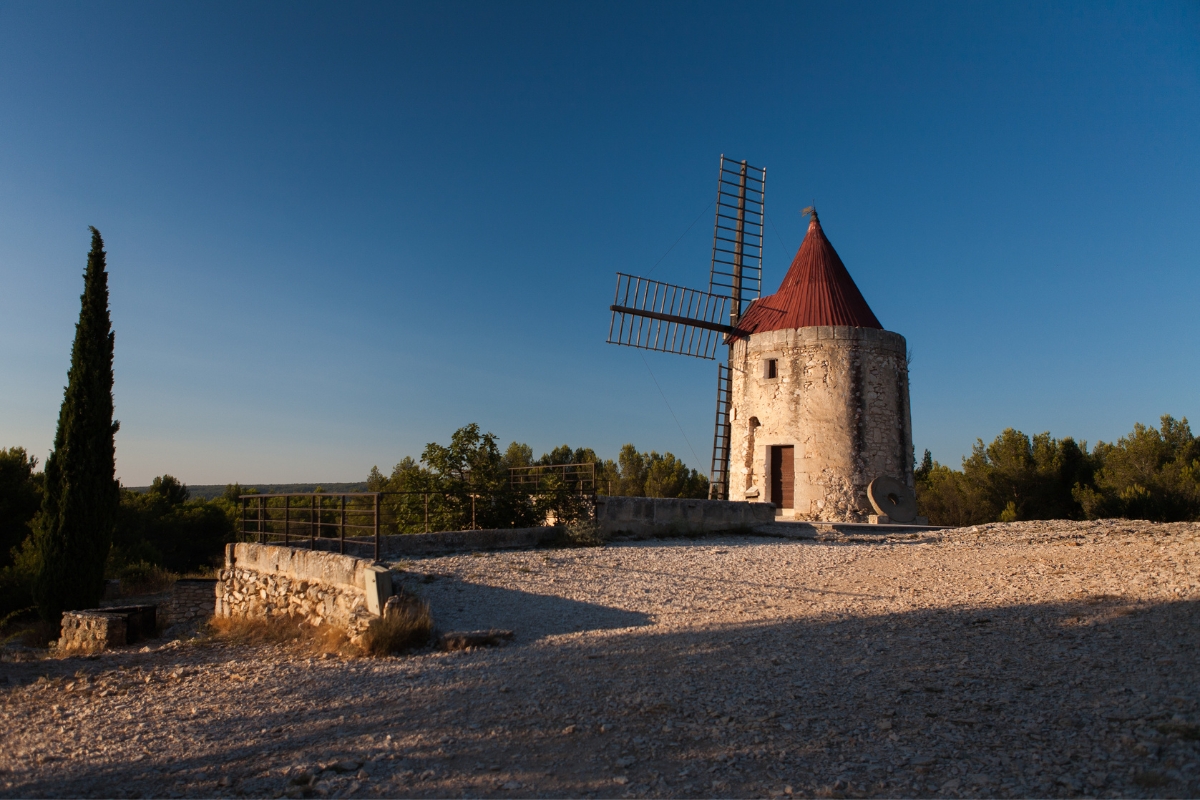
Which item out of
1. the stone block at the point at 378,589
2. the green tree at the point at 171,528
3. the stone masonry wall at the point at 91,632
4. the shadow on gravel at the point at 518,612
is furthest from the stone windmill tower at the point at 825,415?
the green tree at the point at 171,528

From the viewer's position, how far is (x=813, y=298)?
52.9ft

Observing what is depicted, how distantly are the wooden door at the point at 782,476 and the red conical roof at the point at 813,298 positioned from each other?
8.86 ft

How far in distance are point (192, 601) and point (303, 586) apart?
588cm

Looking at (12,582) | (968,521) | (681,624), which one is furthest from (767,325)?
(12,582)

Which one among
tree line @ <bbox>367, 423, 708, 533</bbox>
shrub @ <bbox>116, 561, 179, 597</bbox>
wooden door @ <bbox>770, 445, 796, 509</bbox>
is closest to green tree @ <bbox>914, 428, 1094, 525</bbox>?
wooden door @ <bbox>770, 445, 796, 509</bbox>

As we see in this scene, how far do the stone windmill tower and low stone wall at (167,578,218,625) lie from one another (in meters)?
10.5

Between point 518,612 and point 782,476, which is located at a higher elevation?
point 782,476

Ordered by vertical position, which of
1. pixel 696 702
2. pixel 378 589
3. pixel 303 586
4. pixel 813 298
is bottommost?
pixel 303 586

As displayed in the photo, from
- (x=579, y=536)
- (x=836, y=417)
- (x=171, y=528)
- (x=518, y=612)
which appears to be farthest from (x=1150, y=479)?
(x=171, y=528)

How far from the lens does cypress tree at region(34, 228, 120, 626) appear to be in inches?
501

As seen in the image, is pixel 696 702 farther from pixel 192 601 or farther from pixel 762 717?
pixel 192 601

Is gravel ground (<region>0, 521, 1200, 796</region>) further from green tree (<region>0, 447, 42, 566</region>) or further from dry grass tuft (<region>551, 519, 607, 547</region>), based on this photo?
green tree (<region>0, 447, 42, 566</region>)

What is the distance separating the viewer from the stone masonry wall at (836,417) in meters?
14.4

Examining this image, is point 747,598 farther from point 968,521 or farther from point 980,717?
point 968,521
